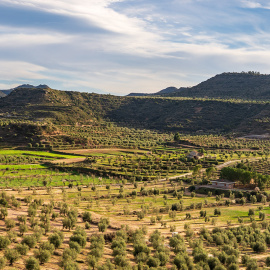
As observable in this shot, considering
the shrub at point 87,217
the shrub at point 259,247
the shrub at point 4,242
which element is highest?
the shrub at point 4,242

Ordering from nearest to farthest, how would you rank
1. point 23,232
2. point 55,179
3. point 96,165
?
1. point 23,232
2. point 55,179
3. point 96,165

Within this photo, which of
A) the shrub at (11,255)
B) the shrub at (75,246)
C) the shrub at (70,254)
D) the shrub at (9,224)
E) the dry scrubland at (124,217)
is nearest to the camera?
the shrub at (11,255)

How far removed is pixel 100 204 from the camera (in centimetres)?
5997

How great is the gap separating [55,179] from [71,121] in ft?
337

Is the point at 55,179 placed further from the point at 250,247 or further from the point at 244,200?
the point at 250,247

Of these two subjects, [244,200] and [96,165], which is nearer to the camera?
[244,200]

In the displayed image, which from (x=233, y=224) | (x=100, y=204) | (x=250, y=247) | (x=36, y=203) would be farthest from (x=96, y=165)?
(x=250, y=247)

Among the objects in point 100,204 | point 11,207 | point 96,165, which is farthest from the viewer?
point 96,165

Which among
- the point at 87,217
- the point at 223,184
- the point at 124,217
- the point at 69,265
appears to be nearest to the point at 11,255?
the point at 69,265

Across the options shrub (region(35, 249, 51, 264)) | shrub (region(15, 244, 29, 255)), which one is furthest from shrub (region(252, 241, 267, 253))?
shrub (region(15, 244, 29, 255))

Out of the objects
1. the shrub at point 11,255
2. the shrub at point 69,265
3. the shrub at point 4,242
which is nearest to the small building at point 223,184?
the shrub at point 69,265

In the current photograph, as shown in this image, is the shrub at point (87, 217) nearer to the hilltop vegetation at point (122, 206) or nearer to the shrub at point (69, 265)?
the hilltop vegetation at point (122, 206)

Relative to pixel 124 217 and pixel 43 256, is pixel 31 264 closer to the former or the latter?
pixel 43 256

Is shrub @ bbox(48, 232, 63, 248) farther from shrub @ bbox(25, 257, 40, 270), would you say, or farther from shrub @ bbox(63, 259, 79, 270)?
shrub @ bbox(25, 257, 40, 270)
